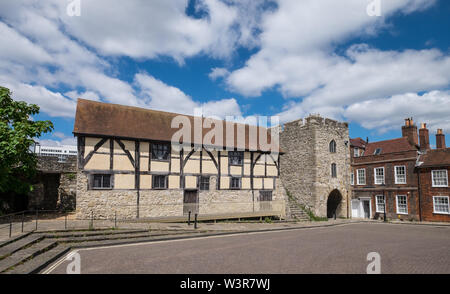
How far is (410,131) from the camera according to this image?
26719 millimetres

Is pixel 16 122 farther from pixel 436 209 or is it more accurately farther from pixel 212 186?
pixel 436 209

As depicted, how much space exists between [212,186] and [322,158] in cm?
1099

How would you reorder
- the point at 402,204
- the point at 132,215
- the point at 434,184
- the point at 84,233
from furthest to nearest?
1. the point at 402,204
2. the point at 434,184
3. the point at 132,215
4. the point at 84,233

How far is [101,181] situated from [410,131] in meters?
28.0

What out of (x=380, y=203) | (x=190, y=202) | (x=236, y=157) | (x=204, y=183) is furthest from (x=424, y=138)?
(x=190, y=202)

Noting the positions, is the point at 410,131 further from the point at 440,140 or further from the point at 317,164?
the point at 317,164

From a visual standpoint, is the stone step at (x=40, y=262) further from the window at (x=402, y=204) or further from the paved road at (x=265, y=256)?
the window at (x=402, y=204)

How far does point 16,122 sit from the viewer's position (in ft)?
44.8

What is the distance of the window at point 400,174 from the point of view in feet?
78.6

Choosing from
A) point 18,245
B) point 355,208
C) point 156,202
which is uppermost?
point 156,202

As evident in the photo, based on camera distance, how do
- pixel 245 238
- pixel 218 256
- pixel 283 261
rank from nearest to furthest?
1. pixel 283 261
2. pixel 218 256
3. pixel 245 238

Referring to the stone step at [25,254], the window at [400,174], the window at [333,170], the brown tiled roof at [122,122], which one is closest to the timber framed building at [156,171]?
the brown tiled roof at [122,122]

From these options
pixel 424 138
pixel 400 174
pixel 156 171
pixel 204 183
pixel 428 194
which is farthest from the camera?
pixel 424 138
